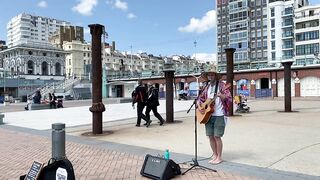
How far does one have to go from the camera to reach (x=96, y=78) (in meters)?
10.9

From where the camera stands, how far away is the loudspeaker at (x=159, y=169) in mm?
5463

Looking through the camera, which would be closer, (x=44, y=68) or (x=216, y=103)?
(x=216, y=103)

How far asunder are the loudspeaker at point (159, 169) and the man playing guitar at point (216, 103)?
3.47 ft

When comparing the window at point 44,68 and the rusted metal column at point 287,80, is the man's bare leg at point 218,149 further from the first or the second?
the window at point 44,68

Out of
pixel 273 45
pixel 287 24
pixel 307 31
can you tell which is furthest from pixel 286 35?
pixel 307 31

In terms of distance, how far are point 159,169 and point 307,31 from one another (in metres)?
80.0

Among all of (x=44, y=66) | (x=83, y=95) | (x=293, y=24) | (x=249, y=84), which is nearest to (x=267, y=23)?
(x=293, y=24)

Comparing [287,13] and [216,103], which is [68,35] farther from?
[216,103]

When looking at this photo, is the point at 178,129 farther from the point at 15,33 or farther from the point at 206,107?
the point at 15,33

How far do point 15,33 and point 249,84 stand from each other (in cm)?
13839

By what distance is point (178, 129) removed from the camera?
37.7 ft

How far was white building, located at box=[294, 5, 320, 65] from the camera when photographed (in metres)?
75.8

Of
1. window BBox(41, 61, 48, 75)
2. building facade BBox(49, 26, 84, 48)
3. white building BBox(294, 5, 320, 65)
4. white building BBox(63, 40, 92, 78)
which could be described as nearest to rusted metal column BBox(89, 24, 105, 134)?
white building BBox(294, 5, 320, 65)

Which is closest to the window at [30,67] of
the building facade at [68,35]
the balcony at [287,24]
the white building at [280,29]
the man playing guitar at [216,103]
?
the building facade at [68,35]
